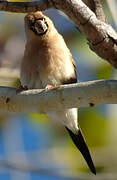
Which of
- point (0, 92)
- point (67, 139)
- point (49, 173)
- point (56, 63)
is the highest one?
point (0, 92)

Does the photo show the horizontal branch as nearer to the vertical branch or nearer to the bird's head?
the vertical branch

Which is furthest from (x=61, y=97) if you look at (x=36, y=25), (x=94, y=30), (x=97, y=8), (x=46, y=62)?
(x=36, y=25)

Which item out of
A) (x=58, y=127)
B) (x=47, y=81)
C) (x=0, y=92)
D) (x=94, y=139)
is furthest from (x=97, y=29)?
(x=58, y=127)

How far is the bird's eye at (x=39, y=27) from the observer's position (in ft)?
10.8

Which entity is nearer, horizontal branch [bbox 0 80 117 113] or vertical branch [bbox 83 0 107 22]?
horizontal branch [bbox 0 80 117 113]

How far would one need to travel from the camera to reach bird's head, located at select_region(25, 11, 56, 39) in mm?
3281

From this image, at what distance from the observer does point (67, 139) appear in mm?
3707

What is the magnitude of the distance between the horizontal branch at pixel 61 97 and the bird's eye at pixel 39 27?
1.06m

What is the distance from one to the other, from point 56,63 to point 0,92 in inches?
37.8

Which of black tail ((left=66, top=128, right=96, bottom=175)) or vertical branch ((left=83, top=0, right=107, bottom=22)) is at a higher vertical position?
vertical branch ((left=83, top=0, right=107, bottom=22))

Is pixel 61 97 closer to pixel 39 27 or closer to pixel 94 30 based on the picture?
pixel 94 30

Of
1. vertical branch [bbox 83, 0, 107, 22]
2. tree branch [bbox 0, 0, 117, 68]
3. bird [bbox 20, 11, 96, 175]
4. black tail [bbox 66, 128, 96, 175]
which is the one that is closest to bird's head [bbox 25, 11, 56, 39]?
bird [bbox 20, 11, 96, 175]

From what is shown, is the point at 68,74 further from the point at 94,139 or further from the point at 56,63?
the point at 94,139

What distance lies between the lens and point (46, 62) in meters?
3.16
